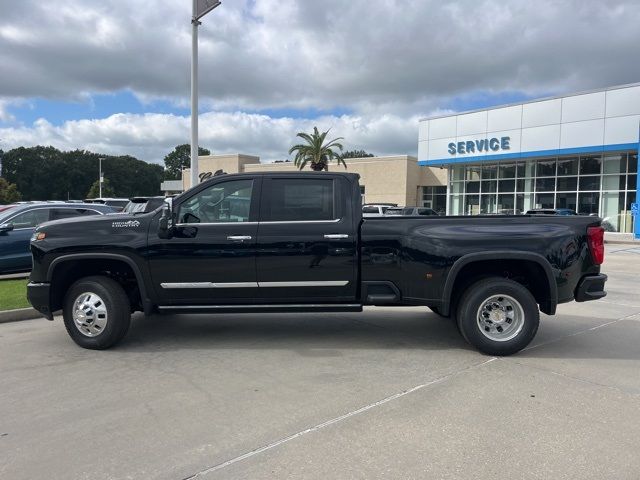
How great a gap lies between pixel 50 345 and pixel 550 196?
105ft

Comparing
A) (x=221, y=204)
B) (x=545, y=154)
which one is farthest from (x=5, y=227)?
(x=545, y=154)

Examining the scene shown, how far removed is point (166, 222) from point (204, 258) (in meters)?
0.56

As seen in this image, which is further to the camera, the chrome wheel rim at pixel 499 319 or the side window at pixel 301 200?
the side window at pixel 301 200

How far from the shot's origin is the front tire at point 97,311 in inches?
220

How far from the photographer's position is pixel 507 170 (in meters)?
34.4

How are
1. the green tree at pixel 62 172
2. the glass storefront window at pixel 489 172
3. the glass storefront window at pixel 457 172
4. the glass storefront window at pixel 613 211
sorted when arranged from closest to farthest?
the glass storefront window at pixel 613 211 → the glass storefront window at pixel 489 172 → the glass storefront window at pixel 457 172 → the green tree at pixel 62 172

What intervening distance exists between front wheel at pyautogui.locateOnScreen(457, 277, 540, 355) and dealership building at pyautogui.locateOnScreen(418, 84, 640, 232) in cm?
2658

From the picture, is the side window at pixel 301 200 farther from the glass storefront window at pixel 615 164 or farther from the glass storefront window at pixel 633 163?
the glass storefront window at pixel 615 164

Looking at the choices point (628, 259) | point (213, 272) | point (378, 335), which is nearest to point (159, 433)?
point (213, 272)

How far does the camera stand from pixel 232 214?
18.6ft

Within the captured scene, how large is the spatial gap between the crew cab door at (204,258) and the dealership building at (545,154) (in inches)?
932

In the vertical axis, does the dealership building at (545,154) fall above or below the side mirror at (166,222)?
above

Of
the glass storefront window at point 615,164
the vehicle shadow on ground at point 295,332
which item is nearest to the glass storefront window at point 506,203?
the glass storefront window at point 615,164

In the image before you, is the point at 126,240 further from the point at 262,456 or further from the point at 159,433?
the point at 262,456
